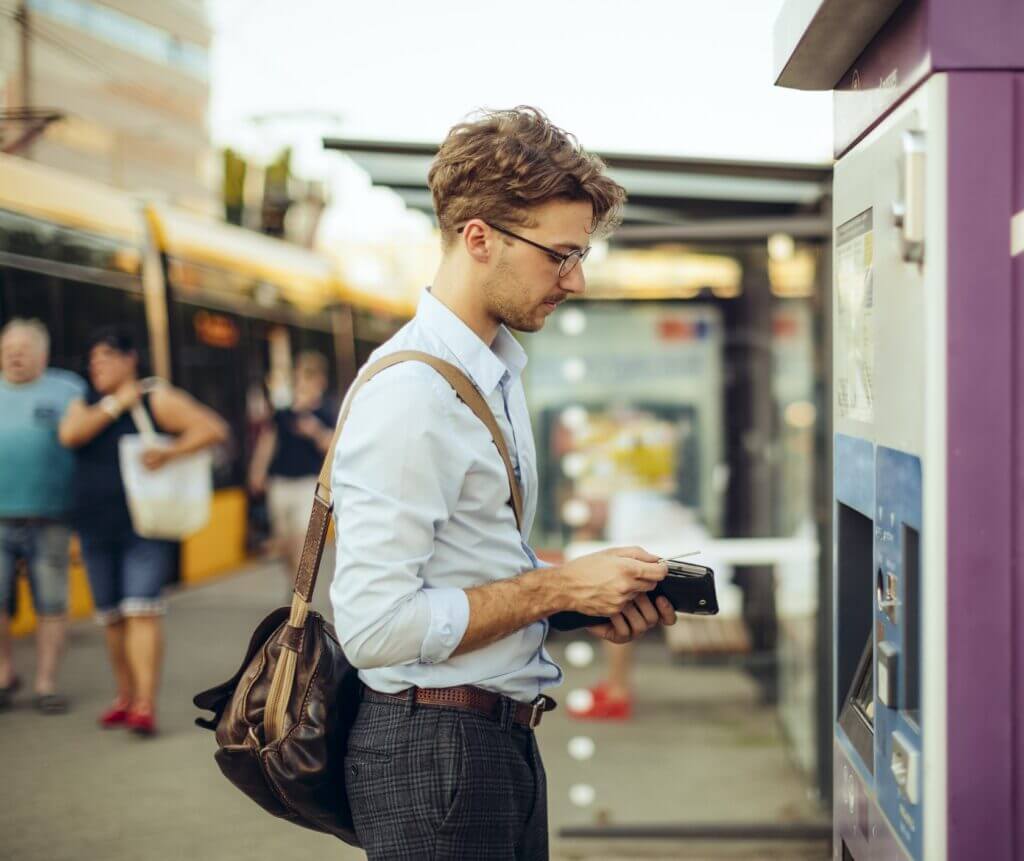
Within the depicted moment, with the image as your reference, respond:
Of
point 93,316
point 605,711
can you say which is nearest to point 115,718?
point 605,711

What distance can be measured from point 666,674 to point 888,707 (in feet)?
16.5

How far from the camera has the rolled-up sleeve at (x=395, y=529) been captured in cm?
166

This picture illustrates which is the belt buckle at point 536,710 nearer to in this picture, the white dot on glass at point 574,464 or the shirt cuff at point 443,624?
the shirt cuff at point 443,624

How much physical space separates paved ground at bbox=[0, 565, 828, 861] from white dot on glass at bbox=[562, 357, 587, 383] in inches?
57.9

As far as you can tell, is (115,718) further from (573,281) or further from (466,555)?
(573,281)

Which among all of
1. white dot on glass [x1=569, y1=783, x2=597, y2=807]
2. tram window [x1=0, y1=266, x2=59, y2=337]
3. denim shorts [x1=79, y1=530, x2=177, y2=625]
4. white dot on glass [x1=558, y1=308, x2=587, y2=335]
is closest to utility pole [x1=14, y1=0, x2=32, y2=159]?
tram window [x1=0, y1=266, x2=59, y2=337]

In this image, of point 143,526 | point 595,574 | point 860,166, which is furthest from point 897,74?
point 143,526

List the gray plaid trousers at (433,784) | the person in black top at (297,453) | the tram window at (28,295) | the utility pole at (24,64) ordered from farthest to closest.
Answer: the person in black top at (297,453) < the utility pole at (24,64) < the tram window at (28,295) < the gray plaid trousers at (433,784)

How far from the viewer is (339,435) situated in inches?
70.4

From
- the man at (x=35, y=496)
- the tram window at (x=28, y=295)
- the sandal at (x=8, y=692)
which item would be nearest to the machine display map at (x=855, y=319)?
the man at (x=35, y=496)

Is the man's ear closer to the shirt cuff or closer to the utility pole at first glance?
the shirt cuff

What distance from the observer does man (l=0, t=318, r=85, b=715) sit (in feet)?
19.0

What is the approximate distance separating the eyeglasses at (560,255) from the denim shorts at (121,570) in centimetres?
393

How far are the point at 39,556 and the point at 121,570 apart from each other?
0.61 meters
